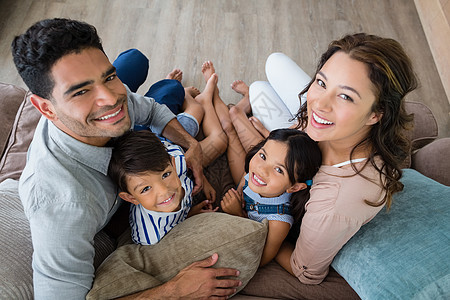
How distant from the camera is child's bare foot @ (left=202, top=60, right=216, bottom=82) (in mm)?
2268

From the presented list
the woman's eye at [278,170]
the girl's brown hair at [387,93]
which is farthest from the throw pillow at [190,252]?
the girl's brown hair at [387,93]

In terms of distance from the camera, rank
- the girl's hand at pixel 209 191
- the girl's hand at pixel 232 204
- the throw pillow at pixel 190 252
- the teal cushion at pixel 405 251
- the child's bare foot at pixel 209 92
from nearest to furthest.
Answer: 1. the teal cushion at pixel 405 251
2. the throw pillow at pixel 190 252
3. the girl's hand at pixel 232 204
4. the girl's hand at pixel 209 191
5. the child's bare foot at pixel 209 92

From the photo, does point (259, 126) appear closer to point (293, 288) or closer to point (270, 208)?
point (270, 208)

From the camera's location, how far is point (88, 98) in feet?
3.67

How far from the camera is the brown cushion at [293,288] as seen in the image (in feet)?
4.15

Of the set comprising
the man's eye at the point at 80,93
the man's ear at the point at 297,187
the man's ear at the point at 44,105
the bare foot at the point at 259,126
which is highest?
the man's eye at the point at 80,93

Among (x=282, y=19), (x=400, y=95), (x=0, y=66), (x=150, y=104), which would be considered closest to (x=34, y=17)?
(x=0, y=66)

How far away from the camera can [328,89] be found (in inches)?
42.9

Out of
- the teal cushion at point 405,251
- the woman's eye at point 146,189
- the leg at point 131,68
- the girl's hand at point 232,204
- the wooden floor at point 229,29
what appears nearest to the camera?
the teal cushion at point 405,251

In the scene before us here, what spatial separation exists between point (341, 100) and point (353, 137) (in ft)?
0.59

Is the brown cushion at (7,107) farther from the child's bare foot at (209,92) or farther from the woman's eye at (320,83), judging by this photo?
the woman's eye at (320,83)

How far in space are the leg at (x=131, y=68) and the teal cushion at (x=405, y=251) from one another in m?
1.35

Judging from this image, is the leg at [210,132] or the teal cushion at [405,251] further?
the leg at [210,132]

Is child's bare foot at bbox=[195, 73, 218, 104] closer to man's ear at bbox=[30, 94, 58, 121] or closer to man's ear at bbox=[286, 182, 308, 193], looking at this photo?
man's ear at bbox=[286, 182, 308, 193]
